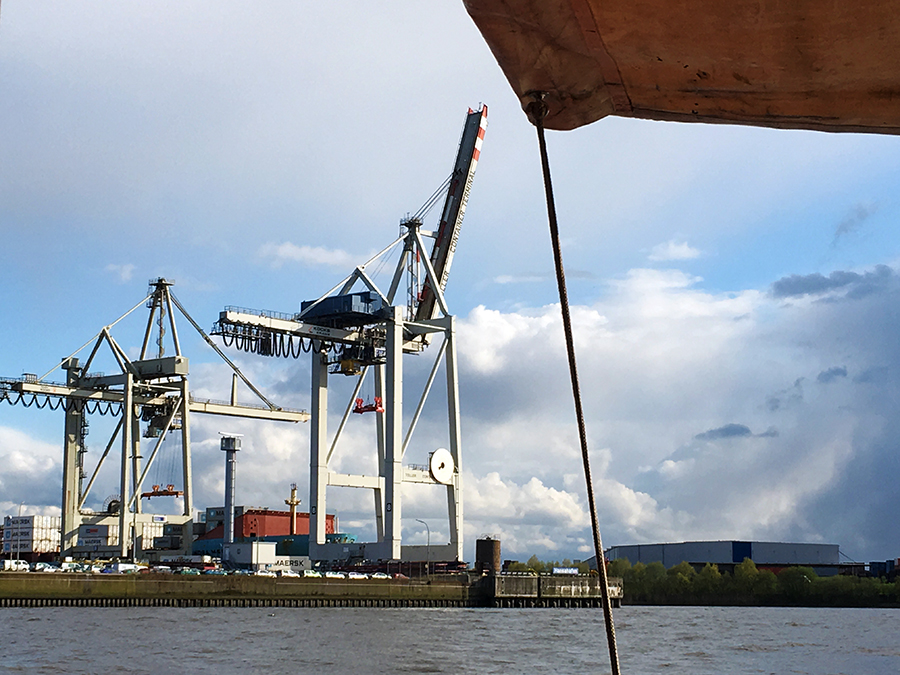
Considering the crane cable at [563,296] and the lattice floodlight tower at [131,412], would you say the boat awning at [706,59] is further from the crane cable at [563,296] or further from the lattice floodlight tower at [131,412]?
the lattice floodlight tower at [131,412]

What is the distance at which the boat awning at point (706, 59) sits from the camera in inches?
115

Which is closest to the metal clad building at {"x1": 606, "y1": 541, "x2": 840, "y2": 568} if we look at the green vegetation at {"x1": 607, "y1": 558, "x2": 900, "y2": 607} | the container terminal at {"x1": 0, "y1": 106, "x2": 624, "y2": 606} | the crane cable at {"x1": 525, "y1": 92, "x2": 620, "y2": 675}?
the green vegetation at {"x1": 607, "y1": 558, "x2": 900, "y2": 607}

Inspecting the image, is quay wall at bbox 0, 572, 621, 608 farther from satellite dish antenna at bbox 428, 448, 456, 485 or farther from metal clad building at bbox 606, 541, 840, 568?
metal clad building at bbox 606, 541, 840, 568

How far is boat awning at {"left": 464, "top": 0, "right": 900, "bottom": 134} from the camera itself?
293 cm

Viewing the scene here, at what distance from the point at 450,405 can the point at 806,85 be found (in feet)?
174

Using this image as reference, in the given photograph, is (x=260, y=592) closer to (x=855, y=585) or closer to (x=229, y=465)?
(x=229, y=465)

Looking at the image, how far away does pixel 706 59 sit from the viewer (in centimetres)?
321

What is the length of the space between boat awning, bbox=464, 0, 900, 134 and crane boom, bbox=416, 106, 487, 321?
2130 inches

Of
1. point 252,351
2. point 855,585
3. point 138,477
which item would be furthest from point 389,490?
point 855,585

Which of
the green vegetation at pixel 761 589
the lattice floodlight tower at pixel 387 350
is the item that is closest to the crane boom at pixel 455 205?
the lattice floodlight tower at pixel 387 350

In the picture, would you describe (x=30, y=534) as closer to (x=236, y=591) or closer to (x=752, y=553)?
(x=236, y=591)

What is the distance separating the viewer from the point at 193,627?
36.3 metres

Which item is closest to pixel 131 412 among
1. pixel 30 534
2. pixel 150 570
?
pixel 150 570

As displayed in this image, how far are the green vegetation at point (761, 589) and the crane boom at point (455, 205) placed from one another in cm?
4379
